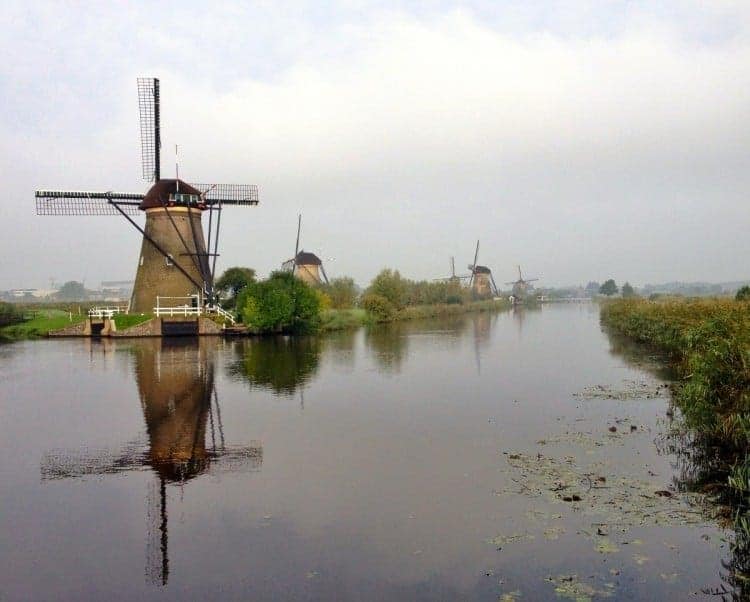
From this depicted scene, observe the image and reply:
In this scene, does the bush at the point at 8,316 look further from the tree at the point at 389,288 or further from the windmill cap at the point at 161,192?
the tree at the point at 389,288

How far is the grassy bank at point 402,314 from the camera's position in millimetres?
41750

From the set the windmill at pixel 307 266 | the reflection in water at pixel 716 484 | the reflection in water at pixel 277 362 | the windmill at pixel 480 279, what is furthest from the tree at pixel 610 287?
the reflection in water at pixel 716 484

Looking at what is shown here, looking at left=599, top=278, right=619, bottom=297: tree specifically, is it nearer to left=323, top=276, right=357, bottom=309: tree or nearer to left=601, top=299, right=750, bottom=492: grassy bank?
left=323, top=276, right=357, bottom=309: tree

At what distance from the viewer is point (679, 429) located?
444 inches

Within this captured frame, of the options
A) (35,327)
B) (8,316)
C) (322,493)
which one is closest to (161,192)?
(35,327)

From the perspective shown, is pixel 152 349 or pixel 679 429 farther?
pixel 152 349

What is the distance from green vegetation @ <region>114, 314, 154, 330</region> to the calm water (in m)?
14.5

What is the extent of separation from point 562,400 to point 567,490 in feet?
21.8

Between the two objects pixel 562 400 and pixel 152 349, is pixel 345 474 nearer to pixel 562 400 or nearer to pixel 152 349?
pixel 562 400

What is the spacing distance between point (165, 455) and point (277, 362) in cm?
1201

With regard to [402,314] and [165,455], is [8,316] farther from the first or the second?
[165,455]

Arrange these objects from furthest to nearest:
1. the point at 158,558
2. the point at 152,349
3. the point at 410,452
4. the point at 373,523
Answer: the point at 152,349, the point at 410,452, the point at 373,523, the point at 158,558

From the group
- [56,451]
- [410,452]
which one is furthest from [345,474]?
[56,451]

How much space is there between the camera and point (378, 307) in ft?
163
